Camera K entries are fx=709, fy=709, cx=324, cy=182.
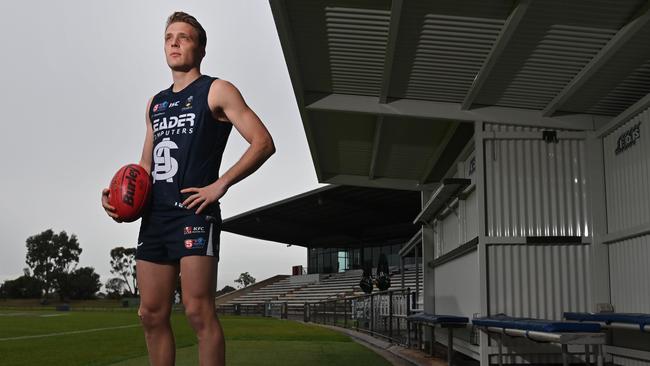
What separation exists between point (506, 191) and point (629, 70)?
→ 2199mm

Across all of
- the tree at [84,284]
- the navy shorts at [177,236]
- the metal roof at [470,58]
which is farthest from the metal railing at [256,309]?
the tree at [84,284]

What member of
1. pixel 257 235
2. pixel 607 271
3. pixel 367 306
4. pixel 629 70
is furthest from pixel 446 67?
pixel 257 235

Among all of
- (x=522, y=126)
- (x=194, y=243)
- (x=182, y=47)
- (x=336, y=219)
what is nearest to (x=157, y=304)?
(x=194, y=243)

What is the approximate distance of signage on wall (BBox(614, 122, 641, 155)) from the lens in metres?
8.04

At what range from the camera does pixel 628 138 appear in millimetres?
8305

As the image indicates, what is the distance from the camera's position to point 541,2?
22.2 ft

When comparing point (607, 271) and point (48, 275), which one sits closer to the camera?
point (607, 271)

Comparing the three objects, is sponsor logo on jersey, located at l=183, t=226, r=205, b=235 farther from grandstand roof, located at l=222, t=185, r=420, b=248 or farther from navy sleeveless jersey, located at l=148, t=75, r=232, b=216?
grandstand roof, located at l=222, t=185, r=420, b=248

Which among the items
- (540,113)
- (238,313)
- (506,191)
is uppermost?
(540,113)

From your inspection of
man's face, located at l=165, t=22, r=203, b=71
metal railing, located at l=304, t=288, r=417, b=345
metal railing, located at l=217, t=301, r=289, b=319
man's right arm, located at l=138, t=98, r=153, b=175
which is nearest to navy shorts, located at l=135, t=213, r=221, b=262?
man's right arm, located at l=138, t=98, r=153, b=175

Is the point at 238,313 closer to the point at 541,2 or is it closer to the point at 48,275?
the point at 541,2

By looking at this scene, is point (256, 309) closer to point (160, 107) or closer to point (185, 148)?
point (160, 107)

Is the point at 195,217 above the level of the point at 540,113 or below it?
below

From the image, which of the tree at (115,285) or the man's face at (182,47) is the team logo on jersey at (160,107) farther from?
the tree at (115,285)
